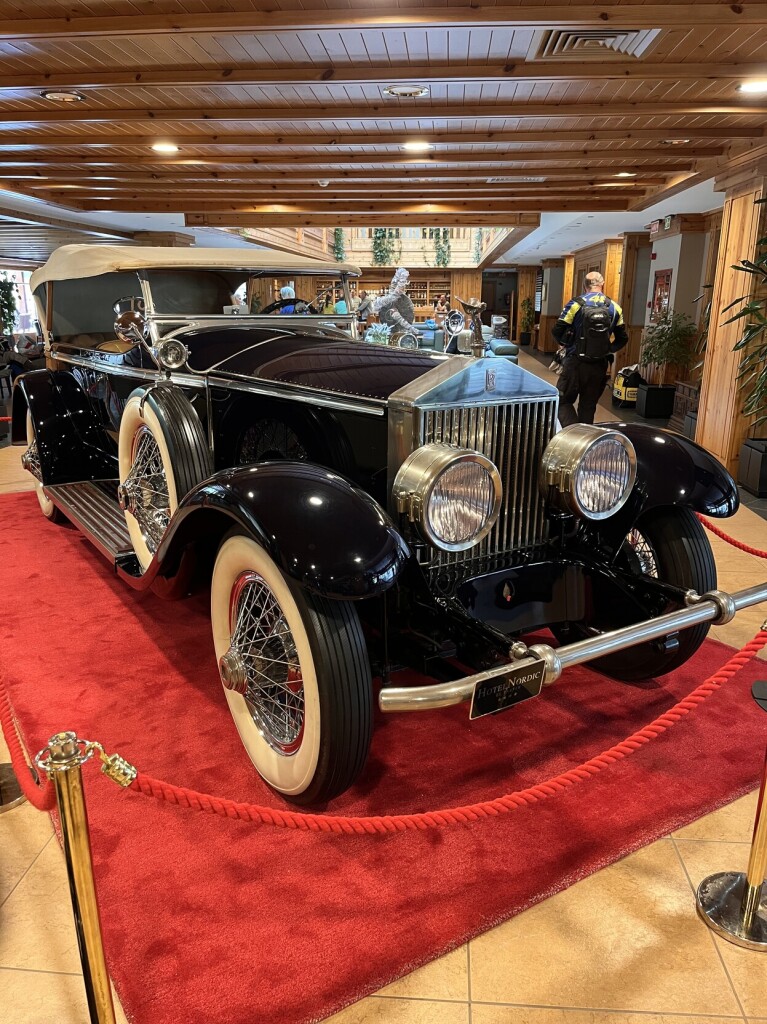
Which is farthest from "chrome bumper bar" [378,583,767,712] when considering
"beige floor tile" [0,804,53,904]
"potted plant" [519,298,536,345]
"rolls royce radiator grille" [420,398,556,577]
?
"potted plant" [519,298,536,345]

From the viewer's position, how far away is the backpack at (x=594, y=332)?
7.10 metres

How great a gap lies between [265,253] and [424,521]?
8.55 ft

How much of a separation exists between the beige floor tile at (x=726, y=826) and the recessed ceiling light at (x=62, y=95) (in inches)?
212

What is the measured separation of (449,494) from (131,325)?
1.97 meters

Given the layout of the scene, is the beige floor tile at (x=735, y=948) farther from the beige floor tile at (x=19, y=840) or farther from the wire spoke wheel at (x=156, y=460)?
the wire spoke wheel at (x=156, y=460)

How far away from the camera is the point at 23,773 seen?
1.62 m

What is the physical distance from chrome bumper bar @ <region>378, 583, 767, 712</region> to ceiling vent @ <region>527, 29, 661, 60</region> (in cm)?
309

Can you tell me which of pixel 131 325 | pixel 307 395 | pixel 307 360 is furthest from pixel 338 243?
pixel 307 395

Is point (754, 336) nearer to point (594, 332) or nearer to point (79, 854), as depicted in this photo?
point (594, 332)

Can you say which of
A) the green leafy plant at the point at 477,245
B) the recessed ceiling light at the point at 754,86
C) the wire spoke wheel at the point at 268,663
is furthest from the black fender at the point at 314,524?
the green leafy plant at the point at 477,245

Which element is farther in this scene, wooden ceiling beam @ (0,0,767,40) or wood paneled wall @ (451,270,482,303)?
wood paneled wall @ (451,270,482,303)

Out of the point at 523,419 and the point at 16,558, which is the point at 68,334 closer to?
the point at 16,558

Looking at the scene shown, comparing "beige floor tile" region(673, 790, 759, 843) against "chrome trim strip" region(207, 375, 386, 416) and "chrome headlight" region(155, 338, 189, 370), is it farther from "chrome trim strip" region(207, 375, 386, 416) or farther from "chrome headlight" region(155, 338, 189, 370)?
"chrome headlight" region(155, 338, 189, 370)

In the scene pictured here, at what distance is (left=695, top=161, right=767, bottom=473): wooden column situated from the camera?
19.7 feet
